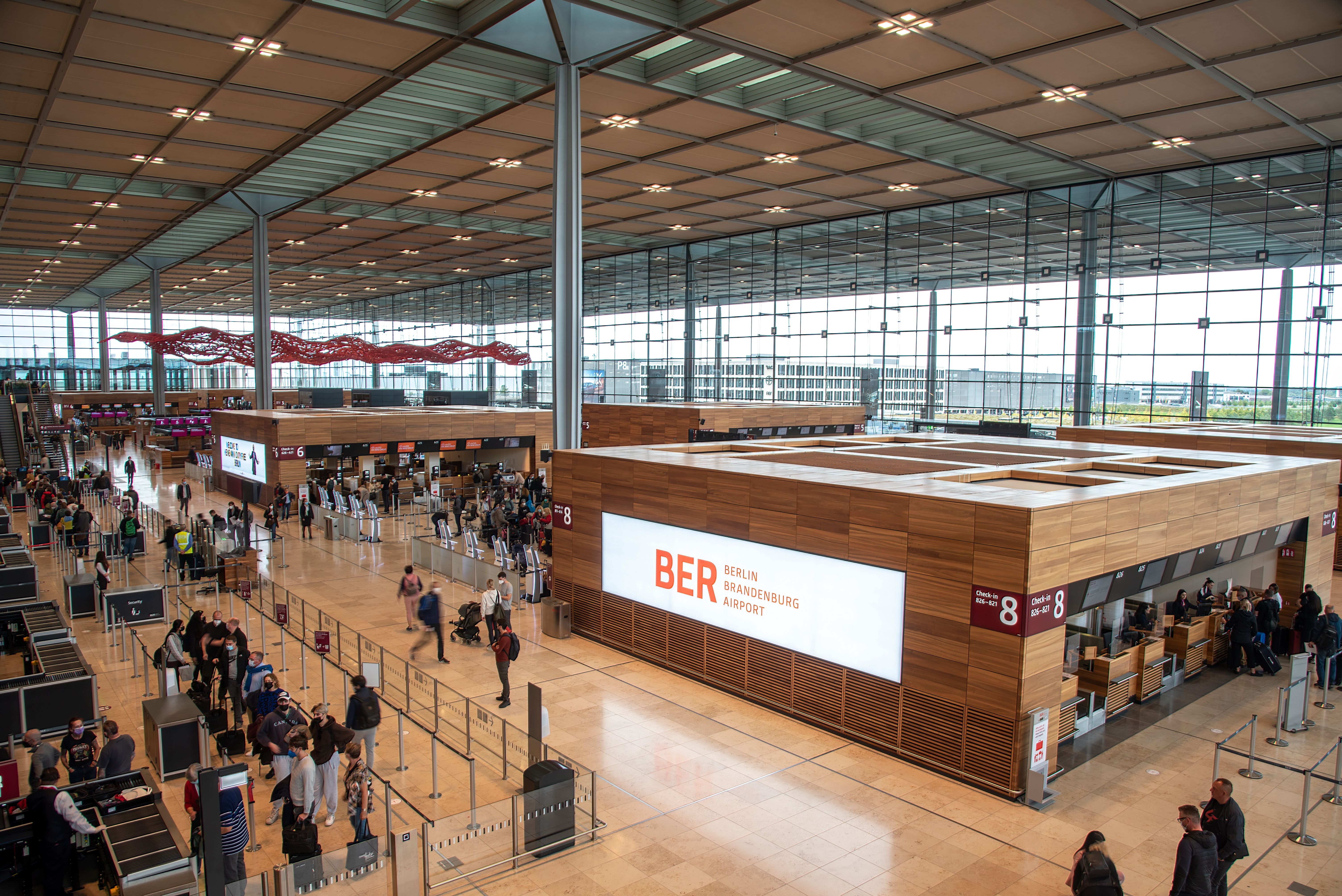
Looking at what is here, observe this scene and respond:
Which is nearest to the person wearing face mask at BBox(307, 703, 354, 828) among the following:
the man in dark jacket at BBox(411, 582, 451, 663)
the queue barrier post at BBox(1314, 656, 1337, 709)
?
the man in dark jacket at BBox(411, 582, 451, 663)

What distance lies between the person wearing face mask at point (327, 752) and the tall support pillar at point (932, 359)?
27.7m

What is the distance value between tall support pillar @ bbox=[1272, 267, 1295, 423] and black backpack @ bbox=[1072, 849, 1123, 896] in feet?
78.2

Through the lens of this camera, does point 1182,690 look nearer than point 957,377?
Yes

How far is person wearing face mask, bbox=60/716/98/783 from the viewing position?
27.7ft

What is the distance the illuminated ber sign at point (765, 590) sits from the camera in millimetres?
10180

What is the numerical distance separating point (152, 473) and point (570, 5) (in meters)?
34.1

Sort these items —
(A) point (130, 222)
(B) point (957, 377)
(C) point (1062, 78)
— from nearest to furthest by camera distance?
1. (C) point (1062, 78)
2. (B) point (957, 377)
3. (A) point (130, 222)

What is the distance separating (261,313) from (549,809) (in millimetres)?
31944

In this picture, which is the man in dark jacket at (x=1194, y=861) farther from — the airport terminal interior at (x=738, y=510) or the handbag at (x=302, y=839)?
the handbag at (x=302, y=839)

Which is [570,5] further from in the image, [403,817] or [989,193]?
[989,193]

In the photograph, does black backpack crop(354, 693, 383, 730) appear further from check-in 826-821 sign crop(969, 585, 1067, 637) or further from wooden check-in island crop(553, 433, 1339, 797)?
check-in 826-821 sign crop(969, 585, 1067, 637)

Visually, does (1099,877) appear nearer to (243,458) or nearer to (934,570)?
(934,570)

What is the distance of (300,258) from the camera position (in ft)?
150

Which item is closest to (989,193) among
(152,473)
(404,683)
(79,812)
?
(404,683)
